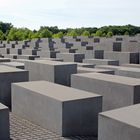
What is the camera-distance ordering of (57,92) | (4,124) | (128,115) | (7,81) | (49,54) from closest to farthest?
(128,115) → (4,124) → (57,92) → (7,81) → (49,54)

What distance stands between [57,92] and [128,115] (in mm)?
2790

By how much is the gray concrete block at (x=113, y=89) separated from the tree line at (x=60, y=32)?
46987 millimetres

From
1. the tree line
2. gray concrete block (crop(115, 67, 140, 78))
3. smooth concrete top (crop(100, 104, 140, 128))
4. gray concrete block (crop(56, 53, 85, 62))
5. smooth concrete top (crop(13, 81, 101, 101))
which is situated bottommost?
smooth concrete top (crop(100, 104, 140, 128))

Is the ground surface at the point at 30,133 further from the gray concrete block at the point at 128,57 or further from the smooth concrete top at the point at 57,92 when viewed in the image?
the gray concrete block at the point at 128,57

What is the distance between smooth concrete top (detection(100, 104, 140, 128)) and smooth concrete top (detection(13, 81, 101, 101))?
1571 millimetres

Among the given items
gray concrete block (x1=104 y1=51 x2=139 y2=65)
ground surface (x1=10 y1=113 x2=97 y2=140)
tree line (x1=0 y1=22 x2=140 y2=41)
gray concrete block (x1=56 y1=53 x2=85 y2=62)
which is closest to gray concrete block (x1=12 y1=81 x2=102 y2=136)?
ground surface (x1=10 y1=113 x2=97 y2=140)

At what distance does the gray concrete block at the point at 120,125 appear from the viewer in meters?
4.82

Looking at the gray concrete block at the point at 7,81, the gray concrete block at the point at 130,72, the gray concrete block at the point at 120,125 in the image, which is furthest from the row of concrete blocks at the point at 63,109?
the gray concrete block at the point at 130,72

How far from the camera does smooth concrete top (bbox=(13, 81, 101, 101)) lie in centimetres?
711

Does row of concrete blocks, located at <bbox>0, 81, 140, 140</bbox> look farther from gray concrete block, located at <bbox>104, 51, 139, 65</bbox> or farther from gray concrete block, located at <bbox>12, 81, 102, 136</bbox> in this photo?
gray concrete block, located at <bbox>104, 51, 139, 65</bbox>

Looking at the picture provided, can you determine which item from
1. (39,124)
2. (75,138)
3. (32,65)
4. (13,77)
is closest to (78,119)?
(75,138)

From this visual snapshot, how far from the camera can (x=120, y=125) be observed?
501cm

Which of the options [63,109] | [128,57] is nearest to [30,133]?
[63,109]

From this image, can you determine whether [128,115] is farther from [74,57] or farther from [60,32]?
[60,32]
